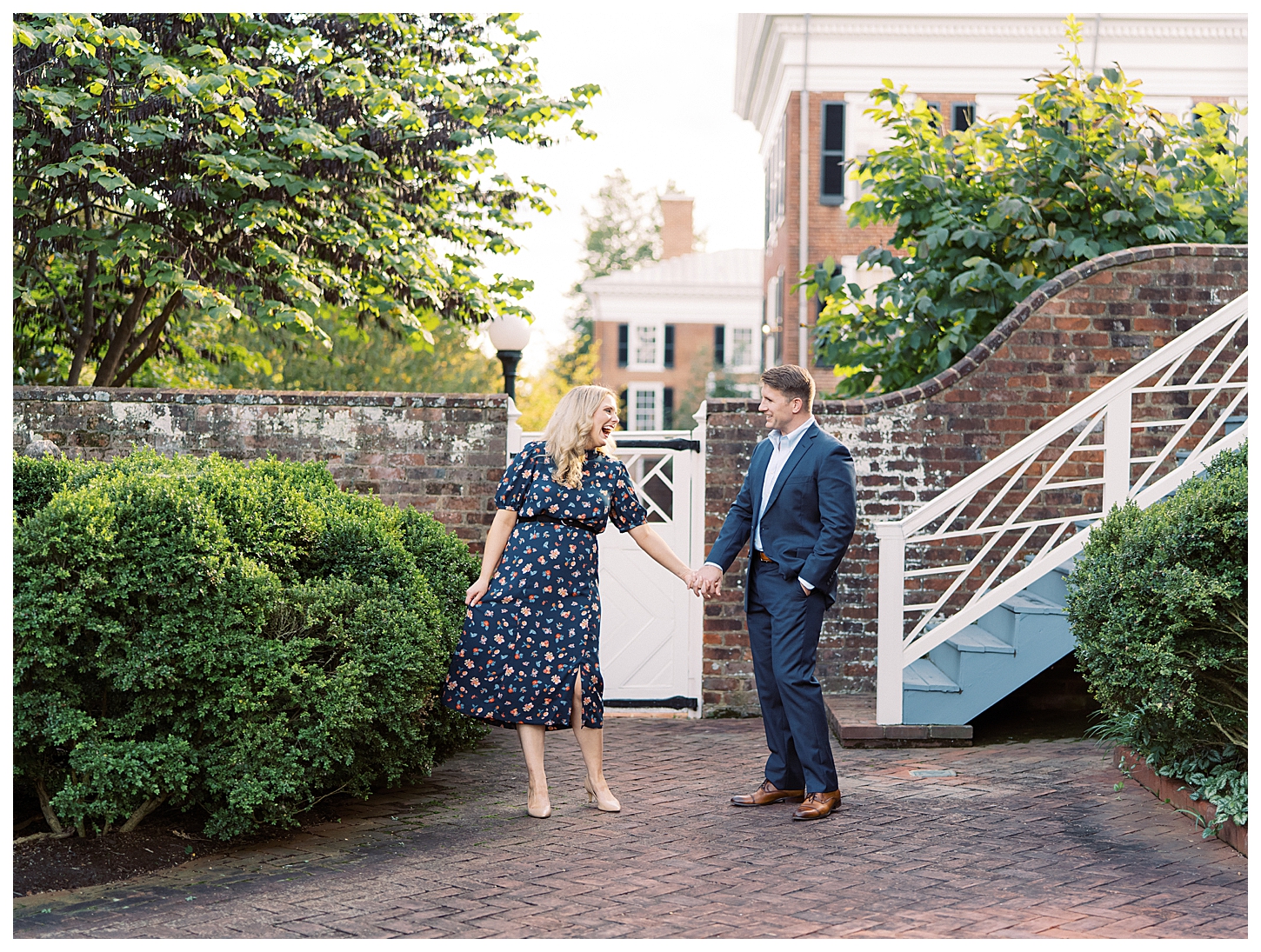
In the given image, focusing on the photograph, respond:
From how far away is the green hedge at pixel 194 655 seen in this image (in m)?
4.18

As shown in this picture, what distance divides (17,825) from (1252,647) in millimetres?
4716

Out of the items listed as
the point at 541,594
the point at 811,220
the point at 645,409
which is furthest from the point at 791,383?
the point at 645,409

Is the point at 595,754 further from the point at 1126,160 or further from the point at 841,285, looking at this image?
the point at 1126,160

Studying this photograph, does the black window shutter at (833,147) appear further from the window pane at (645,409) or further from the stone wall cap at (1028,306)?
the stone wall cap at (1028,306)

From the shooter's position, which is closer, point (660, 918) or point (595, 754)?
point (660, 918)

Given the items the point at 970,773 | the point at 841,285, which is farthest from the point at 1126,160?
the point at 970,773

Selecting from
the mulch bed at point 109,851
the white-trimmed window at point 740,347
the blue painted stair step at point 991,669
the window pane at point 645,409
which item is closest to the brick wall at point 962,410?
the blue painted stair step at point 991,669

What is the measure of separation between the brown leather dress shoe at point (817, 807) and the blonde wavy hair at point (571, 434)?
5.34 feet

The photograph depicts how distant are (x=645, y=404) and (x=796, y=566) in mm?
36900

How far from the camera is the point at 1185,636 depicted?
4547mm

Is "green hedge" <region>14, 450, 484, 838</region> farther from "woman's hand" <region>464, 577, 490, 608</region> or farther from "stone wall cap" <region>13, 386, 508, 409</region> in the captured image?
"stone wall cap" <region>13, 386, 508, 409</region>

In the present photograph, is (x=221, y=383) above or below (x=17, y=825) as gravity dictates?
above

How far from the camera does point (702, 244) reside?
5953 centimetres

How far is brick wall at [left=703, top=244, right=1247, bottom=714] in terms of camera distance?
7391 mm
